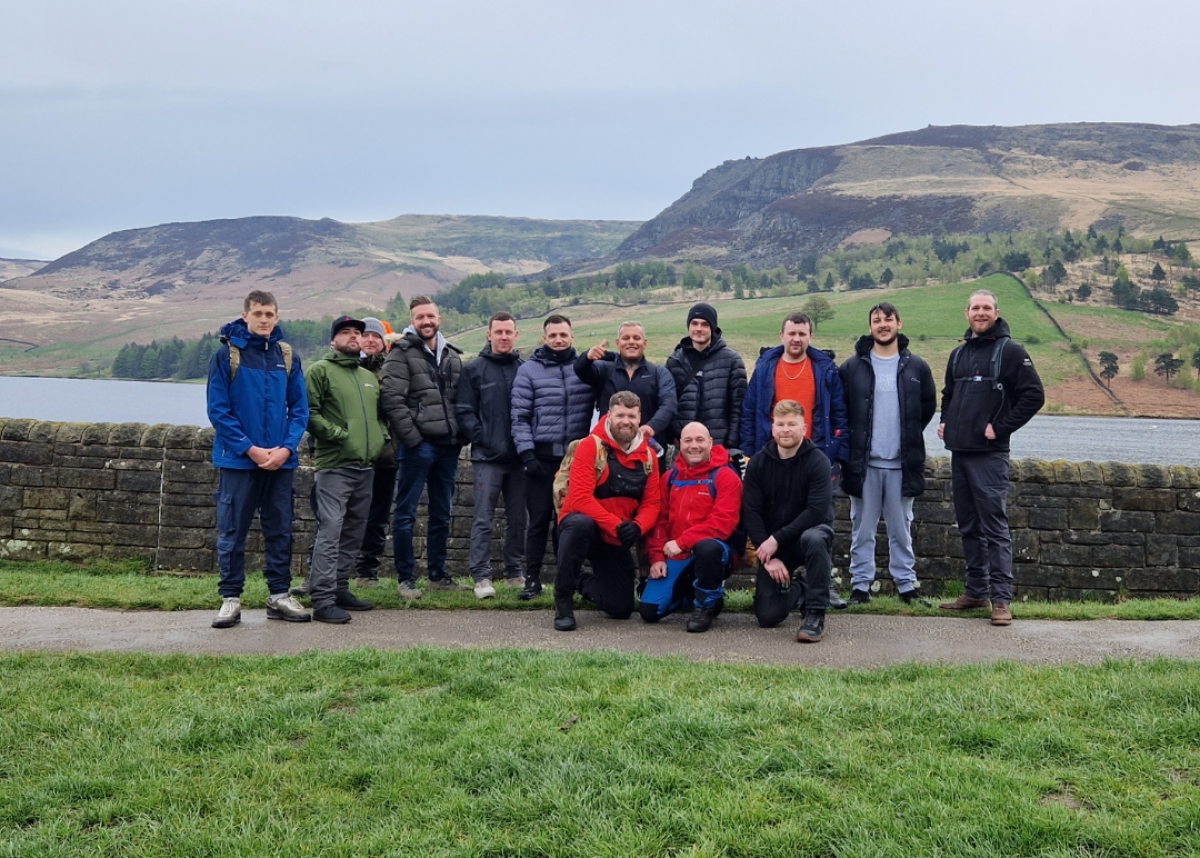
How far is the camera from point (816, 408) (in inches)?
288

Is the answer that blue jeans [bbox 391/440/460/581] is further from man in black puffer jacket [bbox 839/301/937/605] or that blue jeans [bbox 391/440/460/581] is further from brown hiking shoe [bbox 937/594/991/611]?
brown hiking shoe [bbox 937/594/991/611]

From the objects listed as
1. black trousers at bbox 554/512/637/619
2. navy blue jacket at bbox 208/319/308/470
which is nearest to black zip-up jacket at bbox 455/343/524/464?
black trousers at bbox 554/512/637/619

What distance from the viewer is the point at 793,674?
498 centimetres

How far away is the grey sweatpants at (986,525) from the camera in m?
6.97

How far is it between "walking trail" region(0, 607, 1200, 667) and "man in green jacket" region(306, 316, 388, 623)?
36 centimetres

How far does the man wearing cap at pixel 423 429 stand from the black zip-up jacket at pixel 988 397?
3849 mm

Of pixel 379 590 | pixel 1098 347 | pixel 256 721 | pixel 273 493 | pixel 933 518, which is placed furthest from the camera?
pixel 1098 347

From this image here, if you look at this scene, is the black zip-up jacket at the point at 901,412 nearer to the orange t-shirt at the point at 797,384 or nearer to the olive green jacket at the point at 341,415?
the orange t-shirt at the point at 797,384

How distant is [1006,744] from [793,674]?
1.32 metres

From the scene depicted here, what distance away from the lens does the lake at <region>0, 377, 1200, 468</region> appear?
2196 inches

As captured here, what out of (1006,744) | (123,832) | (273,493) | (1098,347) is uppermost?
(1098,347)

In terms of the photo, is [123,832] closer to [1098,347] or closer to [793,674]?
[793,674]

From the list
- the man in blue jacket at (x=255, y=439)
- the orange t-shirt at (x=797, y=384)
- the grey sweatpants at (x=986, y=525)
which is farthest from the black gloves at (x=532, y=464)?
the grey sweatpants at (x=986, y=525)

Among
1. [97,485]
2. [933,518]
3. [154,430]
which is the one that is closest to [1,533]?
[97,485]
